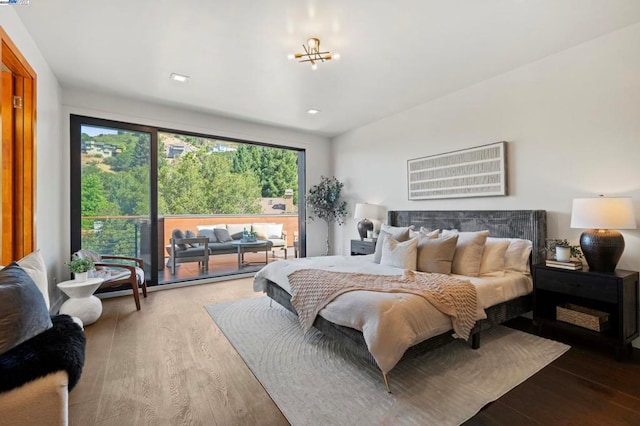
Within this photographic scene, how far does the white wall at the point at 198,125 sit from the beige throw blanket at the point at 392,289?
3149 mm

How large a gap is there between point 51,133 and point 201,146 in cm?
480

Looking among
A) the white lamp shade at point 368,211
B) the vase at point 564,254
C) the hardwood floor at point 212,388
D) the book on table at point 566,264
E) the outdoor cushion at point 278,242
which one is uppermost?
the white lamp shade at point 368,211

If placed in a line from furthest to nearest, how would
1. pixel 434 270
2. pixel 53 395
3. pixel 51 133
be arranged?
pixel 51 133 < pixel 434 270 < pixel 53 395

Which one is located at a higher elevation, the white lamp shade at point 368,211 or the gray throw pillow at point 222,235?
the white lamp shade at point 368,211

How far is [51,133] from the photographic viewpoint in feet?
10.7

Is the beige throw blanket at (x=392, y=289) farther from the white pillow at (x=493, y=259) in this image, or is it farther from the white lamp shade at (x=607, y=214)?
the white lamp shade at (x=607, y=214)

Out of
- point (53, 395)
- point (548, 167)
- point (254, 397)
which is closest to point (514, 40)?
point (548, 167)

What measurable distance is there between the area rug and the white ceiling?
2684 millimetres

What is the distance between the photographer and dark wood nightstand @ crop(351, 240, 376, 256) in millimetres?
4534

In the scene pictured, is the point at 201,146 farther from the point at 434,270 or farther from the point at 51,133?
the point at 434,270

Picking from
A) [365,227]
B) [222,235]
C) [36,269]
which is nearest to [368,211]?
[365,227]

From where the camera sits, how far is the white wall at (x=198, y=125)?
3.71 meters

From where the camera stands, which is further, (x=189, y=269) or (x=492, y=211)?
(x=189, y=269)

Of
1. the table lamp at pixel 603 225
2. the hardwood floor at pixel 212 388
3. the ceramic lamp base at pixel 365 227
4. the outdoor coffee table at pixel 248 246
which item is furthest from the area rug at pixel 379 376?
the outdoor coffee table at pixel 248 246
